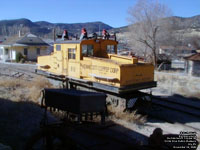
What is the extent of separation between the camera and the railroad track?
10.9 meters

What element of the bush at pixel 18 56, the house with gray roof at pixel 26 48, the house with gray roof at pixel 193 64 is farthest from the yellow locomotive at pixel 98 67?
the house with gray roof at pixel 26 48

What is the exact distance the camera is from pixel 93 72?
1079 cm

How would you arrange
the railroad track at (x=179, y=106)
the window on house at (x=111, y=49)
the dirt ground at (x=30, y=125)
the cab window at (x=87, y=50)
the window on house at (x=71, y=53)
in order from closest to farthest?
1. the dirt ground at (x=30, y=125)
2. the railroad track at (x=179, y=106)
3. the cab window at (x=87, y=50)
4. the window on house at (x=71, y=53)
5. the window on house at (x=111, y=49)

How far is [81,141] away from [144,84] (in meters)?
6.86

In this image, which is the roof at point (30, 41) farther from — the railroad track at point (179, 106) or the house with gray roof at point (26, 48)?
the railroad track at point (179, 106)

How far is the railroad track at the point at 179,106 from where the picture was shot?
1090cm

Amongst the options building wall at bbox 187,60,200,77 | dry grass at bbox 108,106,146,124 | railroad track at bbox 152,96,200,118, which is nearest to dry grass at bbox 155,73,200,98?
railroad track at bbox 152,96,200,118

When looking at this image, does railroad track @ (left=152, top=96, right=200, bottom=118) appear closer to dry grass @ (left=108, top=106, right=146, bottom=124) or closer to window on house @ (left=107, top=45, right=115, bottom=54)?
dry grass @ (left=108, top=106, right=146, bottom=124)

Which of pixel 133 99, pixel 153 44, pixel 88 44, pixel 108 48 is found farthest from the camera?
pixel 153 44

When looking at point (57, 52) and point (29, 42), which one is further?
point (29, 42)

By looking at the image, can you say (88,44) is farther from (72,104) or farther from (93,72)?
(72,104)

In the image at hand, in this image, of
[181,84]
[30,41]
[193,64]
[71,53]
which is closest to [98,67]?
[71,53]

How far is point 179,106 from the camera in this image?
11945 mm

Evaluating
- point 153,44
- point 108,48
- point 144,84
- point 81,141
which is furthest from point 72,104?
point 153,44
